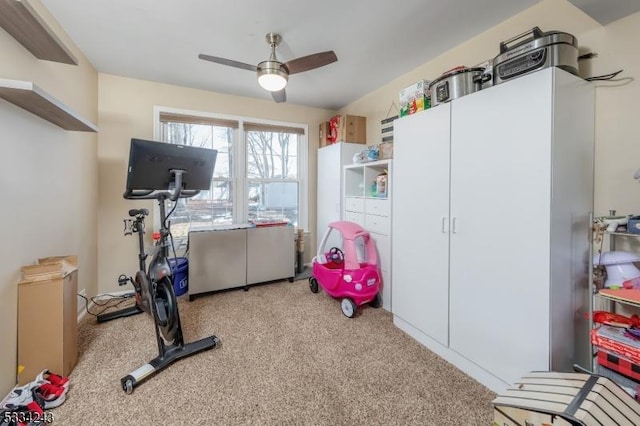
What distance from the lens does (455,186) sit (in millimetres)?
1938

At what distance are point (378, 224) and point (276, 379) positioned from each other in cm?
182

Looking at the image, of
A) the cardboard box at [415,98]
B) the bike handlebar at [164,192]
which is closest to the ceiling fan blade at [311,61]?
the cardboard box at [415,98]

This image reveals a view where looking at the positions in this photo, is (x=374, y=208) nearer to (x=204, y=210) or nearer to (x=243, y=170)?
(x=243, y=170)

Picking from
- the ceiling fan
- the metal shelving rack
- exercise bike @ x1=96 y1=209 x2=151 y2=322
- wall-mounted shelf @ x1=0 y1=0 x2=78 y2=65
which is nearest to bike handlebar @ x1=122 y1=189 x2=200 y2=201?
exercise bike @ x1=96 y1=209 x2=151 y2=322

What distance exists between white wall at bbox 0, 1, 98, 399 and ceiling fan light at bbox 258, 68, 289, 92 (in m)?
1.55

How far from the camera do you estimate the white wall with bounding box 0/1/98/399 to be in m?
1.60

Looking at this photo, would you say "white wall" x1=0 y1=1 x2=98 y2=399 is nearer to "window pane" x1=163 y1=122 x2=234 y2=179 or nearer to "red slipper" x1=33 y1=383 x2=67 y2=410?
"red slipper" x1=33 y1=383 x2=67 y2=410

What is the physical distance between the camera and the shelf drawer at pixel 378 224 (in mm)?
2826

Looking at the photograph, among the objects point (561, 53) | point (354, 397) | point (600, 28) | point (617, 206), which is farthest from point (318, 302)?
point (600, 28)

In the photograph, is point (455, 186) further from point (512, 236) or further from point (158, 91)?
point (158, 91)

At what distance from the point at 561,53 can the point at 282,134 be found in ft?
11.1

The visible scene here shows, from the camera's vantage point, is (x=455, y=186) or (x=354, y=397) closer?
(x=354, y=397)

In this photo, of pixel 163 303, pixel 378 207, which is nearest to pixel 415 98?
pixel 378 207

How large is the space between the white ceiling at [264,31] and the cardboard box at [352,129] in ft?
2.16
